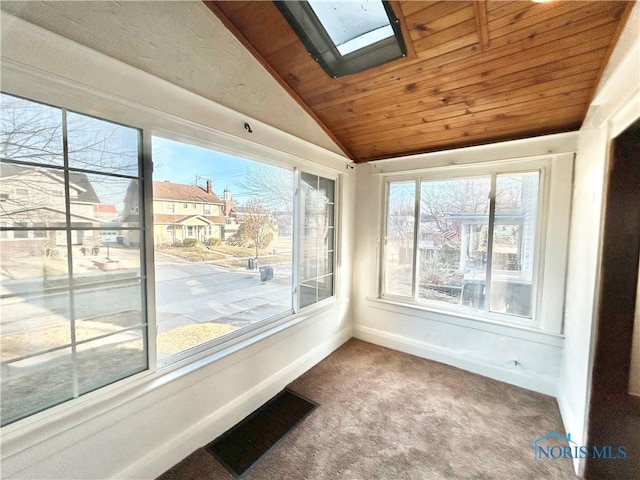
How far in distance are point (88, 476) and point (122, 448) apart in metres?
0.14

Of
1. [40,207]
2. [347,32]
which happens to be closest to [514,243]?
[347,32]

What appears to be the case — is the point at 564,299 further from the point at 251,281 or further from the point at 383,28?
the point at 251,281

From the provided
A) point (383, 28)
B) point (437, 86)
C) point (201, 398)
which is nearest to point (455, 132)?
point (437, 86)

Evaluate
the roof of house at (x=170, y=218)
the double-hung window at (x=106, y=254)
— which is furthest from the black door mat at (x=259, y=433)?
the roof of house at (x=170, y=218)

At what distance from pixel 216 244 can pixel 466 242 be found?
2.38 meters

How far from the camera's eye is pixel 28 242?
44.1 inches

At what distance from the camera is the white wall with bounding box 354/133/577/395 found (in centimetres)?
228

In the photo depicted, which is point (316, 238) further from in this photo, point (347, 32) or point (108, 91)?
point (108, 91)

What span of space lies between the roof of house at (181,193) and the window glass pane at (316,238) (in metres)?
0.94

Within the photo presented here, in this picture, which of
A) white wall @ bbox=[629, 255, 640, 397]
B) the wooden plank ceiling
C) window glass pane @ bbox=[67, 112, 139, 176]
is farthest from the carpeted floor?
the wooden plank ceiling

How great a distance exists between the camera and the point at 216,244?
1.95m

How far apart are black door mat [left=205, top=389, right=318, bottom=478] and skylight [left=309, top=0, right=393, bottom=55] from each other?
267 centimetres

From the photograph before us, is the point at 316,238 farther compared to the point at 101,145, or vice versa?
the point at 316,238

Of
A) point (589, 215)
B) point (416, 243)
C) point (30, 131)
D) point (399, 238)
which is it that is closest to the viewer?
point (30, 131)
